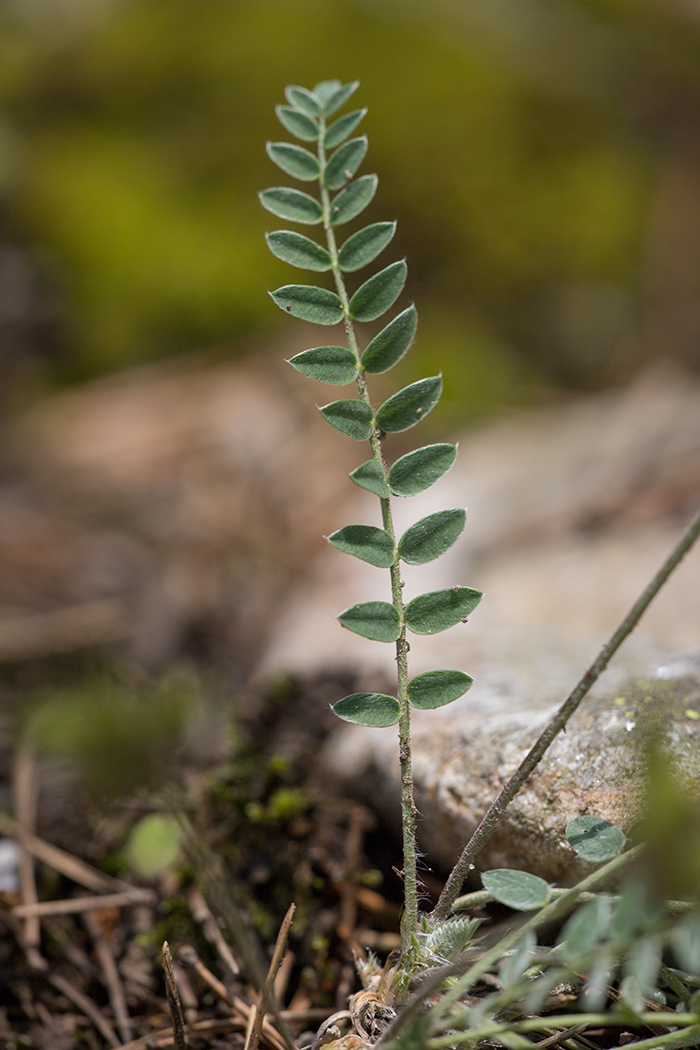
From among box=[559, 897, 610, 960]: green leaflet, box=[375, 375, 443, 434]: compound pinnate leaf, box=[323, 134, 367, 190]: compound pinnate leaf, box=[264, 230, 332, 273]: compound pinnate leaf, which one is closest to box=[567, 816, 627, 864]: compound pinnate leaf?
box=[559, 897, 610, 960]: green leaflet

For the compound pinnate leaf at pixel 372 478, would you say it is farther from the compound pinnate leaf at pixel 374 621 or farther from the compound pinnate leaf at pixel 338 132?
the compound pinnate leaf at pixel 338 132

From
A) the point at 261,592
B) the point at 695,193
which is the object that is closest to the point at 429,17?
the point at 695,193

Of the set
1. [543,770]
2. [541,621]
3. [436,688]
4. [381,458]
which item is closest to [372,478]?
[381,458]

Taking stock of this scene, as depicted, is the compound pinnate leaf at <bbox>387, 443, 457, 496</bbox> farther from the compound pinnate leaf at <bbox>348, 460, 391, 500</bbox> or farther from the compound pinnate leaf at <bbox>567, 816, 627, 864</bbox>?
the compound pinnate leaf at <bbox>567, 816, 627, 864</bbox>

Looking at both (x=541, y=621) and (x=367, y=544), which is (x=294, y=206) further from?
(x=541, y=621)

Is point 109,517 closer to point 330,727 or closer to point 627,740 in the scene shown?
point 330,727

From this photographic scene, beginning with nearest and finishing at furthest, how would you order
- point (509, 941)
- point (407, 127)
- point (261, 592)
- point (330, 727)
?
point (509, 941) → point (330, 727) → point (261, 592) → point (407, 127)
